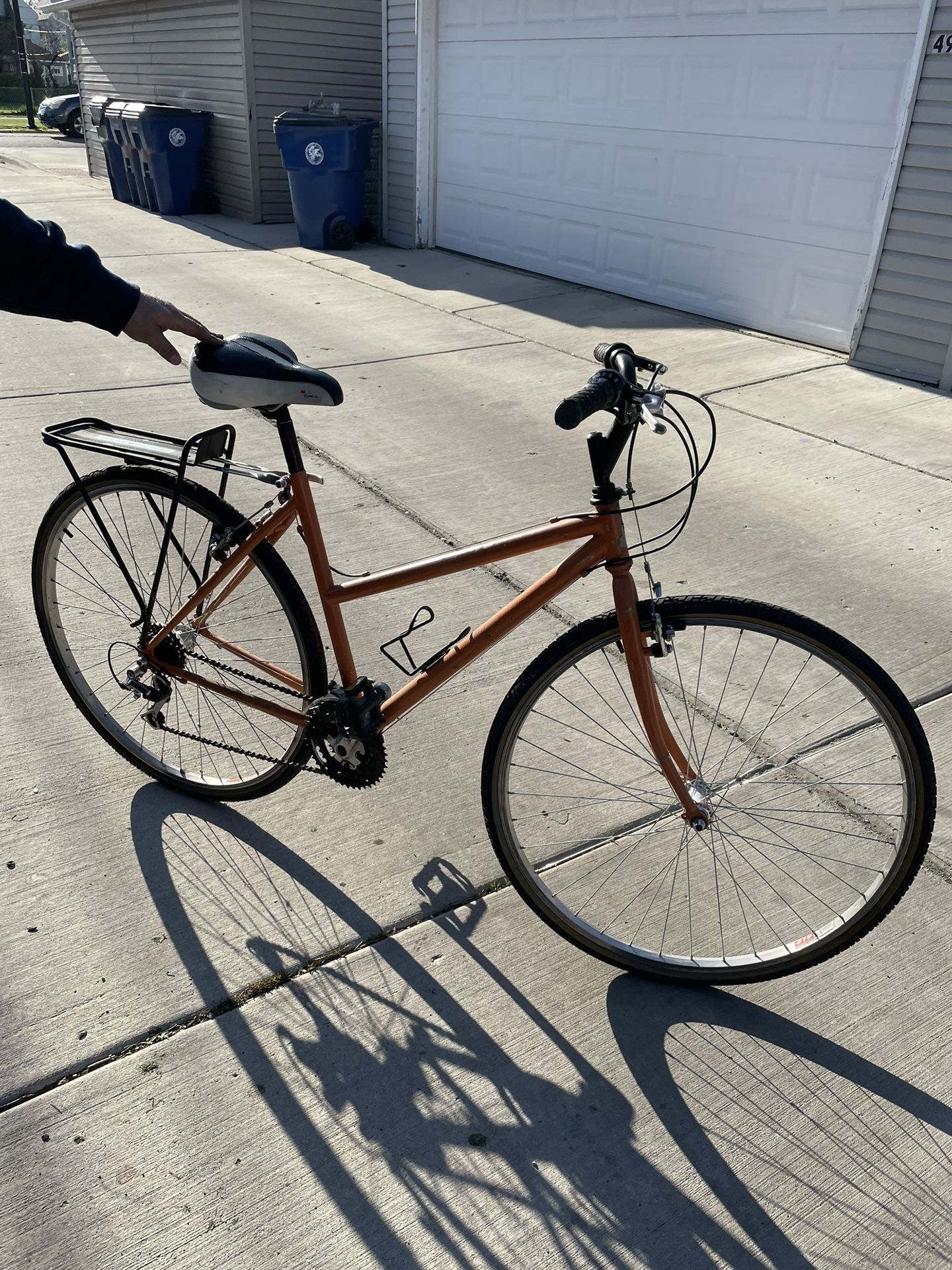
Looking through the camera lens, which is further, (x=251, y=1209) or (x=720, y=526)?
(x=720, y=526)

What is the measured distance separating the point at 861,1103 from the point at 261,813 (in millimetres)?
1542

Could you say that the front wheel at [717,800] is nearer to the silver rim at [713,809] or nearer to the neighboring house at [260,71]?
the silver rim at [713,809]

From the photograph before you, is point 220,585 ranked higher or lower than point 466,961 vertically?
higher

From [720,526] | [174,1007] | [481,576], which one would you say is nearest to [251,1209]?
[174,1007]

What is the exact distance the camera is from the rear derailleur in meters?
2.39

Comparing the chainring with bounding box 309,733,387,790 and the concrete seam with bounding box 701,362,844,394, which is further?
the concrete seam with bounding box 701,362,844,394

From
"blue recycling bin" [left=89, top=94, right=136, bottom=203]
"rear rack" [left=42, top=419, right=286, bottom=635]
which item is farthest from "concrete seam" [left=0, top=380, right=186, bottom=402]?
"blue recycling bin" [left=89, top=94, right=136, bottom=203]

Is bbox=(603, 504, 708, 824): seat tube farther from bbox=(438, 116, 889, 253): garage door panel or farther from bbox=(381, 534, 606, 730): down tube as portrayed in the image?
bbox=(438, 116, 889, 253): garage door panel

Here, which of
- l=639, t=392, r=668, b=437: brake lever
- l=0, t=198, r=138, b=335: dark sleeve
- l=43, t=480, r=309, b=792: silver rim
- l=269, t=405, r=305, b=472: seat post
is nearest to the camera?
l=639, t=392, r=668, b=437: brake lever

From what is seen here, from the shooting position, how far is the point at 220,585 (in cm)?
253

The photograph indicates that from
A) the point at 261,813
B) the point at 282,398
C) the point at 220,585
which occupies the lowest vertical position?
the point at 261,813

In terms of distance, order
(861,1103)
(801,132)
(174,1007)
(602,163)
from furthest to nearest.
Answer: (602,163) → (801,132) → (174,1007) → (861,1103)

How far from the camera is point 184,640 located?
2.62m

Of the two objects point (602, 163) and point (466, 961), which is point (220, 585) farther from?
point (602, 163)
